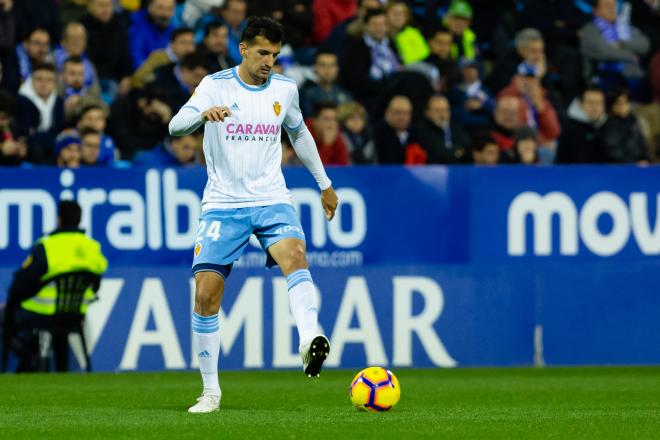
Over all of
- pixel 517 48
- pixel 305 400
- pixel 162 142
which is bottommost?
pixel 305 400

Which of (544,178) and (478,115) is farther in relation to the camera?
(478,115)

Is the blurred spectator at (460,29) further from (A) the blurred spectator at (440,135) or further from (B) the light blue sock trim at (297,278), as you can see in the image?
(B) the light blue sock trim at (297,278)

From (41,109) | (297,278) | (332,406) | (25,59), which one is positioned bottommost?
(332,406)

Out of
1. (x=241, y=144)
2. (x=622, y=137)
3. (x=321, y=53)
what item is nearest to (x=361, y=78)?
(x=321, y=53)

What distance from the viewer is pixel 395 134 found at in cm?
1756

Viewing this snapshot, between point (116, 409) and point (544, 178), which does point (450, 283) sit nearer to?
point (544, 178)

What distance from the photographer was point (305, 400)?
440 inches

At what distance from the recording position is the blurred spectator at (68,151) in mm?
15812

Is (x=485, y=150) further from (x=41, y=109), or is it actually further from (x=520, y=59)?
(x=41, y=109)

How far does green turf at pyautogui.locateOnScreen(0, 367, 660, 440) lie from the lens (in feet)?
28.0

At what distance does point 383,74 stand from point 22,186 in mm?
5361

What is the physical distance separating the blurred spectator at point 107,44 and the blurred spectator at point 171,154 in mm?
1687

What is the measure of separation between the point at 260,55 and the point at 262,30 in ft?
0.56

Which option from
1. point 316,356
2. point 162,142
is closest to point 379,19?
point 162,142
